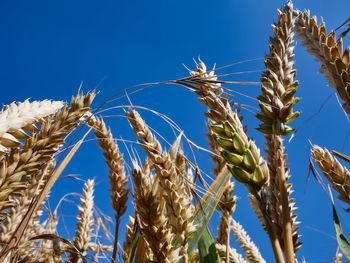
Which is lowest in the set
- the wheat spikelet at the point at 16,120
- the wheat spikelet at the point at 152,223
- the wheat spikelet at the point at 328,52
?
the wheat spikelet at the point at 152,223

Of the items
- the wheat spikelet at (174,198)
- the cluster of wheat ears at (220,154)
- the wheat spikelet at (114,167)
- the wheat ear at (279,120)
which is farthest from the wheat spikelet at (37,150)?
the wheat spikelet at (114,167)

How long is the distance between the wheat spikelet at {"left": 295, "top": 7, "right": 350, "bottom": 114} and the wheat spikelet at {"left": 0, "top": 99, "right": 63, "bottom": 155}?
722mm

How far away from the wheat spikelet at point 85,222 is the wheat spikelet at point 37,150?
4.66ft

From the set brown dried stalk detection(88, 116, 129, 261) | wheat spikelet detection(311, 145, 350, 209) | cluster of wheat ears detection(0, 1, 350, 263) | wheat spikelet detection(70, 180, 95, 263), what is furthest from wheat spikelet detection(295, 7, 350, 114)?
wheat spikelet detection(70, 180, 95, 263)

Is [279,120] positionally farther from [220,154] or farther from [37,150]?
[37,150]

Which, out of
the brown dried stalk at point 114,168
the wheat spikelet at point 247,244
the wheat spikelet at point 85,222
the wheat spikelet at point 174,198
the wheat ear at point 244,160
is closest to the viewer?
the wheat ear at point 244,160

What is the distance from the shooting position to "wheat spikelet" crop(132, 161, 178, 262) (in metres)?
0.82

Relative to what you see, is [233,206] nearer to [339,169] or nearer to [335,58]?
[339,169]

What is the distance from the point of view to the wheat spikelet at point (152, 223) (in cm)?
82

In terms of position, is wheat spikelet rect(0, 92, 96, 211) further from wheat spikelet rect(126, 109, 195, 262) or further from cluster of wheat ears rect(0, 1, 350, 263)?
wheat spikelet rect(126, 109, 195, 262)

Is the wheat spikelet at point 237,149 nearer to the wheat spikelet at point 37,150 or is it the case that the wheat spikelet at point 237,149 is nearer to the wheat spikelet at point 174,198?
the wheat spikelet at point 174,198

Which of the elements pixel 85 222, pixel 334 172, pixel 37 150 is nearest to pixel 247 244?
pixel 85 222

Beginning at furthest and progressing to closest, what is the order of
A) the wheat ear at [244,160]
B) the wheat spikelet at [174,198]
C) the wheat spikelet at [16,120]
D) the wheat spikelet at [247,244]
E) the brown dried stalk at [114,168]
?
1. the wheat spikelet at [247,244]
2. the brown dried stalk at [114,168]
3. the wheat spikelet at [174,198]
4. the wheat ear at [244,160]
5. the wheat spikelet at [16,120]

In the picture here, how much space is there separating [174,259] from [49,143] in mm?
424
